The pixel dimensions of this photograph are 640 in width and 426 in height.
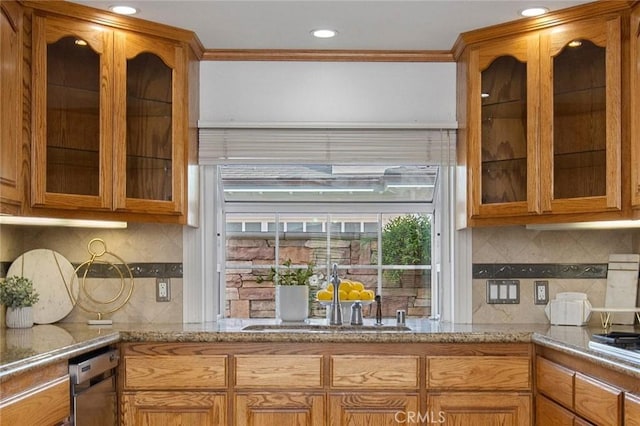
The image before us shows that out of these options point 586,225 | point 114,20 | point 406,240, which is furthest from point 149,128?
point 586,225

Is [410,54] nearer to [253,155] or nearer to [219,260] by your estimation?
[253,155]

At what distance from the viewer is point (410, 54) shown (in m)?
3.95

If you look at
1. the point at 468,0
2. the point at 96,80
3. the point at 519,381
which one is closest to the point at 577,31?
the point at 468,0

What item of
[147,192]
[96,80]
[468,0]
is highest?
[468,0]

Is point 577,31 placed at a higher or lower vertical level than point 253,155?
higher

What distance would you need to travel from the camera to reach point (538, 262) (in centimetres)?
394

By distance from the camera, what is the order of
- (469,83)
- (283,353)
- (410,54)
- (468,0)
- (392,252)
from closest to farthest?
(468,0), (283,353), (469,83), (410,54), (392,252)

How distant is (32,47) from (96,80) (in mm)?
297

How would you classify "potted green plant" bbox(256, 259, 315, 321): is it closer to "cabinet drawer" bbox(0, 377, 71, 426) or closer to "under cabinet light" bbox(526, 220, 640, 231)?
"under cabinet light" bbox(526, 220, 640, 231)

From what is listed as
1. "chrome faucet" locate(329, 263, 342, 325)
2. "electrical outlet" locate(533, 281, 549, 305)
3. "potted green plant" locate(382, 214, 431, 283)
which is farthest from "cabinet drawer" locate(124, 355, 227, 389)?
"electrical outlet" locate(533, 281, 549, 305)

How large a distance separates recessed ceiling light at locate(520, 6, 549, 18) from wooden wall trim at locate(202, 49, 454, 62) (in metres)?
0.59

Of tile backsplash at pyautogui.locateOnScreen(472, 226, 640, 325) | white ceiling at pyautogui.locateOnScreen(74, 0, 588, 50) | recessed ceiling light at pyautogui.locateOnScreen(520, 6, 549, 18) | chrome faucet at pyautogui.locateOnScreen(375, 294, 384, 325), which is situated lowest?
chrome faucet at pyautogui.locateOnScreen(375, 294, 384, 325)

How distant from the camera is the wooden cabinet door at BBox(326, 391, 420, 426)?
341cm

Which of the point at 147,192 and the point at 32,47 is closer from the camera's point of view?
the point at 32,47
